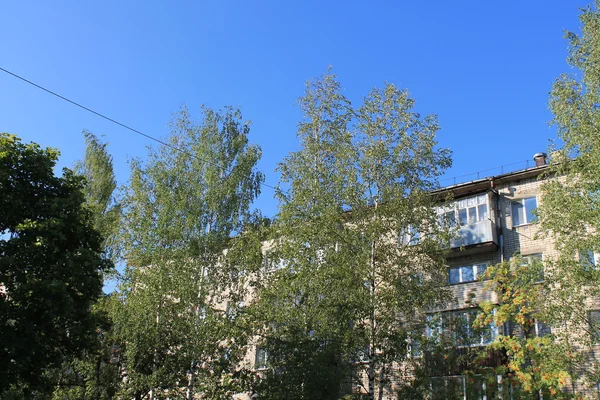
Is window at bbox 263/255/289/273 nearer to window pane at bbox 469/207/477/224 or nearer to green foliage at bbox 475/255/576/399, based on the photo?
green foliage at bbox 475/255/576/399

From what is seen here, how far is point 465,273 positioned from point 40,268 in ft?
49.0

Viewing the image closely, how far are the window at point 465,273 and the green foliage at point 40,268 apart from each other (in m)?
12.8

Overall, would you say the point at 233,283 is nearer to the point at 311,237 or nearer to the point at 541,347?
the point at 311,237

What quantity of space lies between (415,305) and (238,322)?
577 centimetres

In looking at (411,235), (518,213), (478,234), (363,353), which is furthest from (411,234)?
(518,213)

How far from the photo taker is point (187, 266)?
67.8ft

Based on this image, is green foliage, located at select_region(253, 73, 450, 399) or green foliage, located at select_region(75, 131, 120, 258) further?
green foliage, located at select_region(75, 131, 120, 258)

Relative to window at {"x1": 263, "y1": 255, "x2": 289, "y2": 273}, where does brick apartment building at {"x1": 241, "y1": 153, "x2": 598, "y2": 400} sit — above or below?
above

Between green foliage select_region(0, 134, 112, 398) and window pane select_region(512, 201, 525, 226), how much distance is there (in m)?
14.9

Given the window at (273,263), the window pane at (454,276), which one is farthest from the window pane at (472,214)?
the window at (273,263)

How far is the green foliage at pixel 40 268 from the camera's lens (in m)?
14.9

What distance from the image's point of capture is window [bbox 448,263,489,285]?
22422 millimetres

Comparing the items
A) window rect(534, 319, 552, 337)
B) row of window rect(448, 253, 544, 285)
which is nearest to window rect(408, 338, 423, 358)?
window rect(534, 319, 552, 337)

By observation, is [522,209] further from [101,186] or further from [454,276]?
[101,186]
